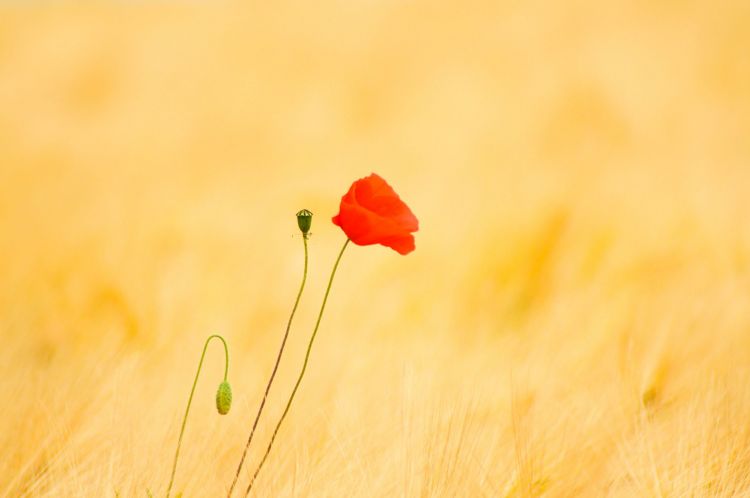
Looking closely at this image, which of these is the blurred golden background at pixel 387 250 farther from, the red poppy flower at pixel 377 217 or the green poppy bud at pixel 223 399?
the red poppy flower at pixel 377 217

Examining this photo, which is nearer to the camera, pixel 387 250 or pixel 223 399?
pixel 223 399

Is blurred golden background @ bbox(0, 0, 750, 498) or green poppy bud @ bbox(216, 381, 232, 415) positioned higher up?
blurred golden background @ bbox(0, 0, 750, 498)

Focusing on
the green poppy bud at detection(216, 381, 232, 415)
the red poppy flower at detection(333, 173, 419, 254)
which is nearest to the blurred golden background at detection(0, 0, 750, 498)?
the green poppy bud at detection(216, 381, 232, 415)

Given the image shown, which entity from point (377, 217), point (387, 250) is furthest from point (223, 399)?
point (387, 250)

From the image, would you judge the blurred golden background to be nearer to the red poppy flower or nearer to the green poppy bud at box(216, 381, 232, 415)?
the green poppy bud at box(216, 381, 232, 415)

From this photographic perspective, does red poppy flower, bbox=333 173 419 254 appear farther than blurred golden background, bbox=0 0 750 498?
No

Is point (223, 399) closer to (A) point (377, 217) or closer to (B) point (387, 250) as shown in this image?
(A) point (377, 217)
